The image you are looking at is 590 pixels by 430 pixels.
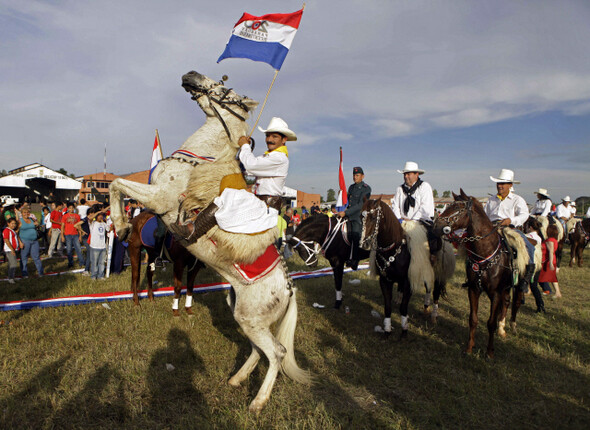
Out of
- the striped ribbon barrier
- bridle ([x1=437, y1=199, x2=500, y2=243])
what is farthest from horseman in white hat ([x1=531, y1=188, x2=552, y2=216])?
the striped ribbon barrier

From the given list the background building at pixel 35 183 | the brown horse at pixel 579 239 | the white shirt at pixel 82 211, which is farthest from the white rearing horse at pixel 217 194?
the background building at pixel 35 183

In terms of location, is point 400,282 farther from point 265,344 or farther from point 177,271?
point 177,271

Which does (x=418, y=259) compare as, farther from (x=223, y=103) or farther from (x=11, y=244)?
(x=11, y=244)

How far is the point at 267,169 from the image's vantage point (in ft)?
11.5

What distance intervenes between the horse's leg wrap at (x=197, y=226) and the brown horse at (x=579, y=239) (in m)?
14.9

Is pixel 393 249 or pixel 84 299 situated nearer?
pixel 393 249

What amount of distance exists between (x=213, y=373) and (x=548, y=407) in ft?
13.5

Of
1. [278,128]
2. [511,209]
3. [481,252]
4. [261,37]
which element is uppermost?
[261,37]

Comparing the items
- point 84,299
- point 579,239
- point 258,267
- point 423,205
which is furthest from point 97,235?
point 579,239

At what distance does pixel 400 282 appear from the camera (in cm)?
580

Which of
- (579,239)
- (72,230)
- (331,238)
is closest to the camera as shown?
(331,238)

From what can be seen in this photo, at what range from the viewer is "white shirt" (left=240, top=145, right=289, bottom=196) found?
11.2ft

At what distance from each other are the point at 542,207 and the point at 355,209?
36.9ft

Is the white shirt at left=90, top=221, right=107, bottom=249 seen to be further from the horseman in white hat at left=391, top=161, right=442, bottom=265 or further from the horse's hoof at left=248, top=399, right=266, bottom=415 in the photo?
the horseman in white hat at left=391, top=161, right=442, bottom=265
